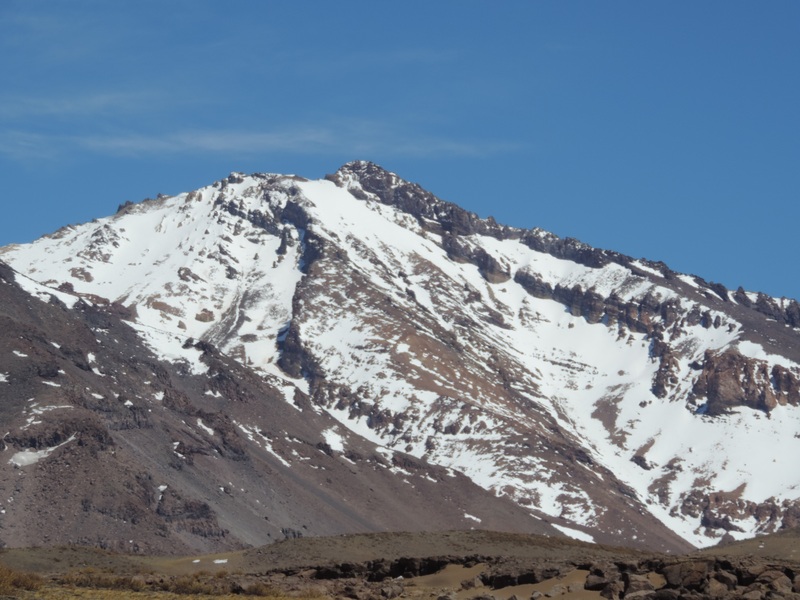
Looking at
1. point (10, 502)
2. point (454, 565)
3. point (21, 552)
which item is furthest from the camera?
point (10, 502)

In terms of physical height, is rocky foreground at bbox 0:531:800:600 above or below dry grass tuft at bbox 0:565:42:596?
above

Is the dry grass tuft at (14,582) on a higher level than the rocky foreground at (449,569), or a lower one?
lower

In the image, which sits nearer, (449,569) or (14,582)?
(14,582)

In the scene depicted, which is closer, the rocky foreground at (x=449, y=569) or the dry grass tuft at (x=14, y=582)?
the rocky foreground at (x=449, y=569)

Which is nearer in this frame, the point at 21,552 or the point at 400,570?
the point at 400,570

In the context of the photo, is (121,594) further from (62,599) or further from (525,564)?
(525,564)

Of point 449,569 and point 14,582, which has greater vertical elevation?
point 449,569

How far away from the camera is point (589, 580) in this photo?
189ft

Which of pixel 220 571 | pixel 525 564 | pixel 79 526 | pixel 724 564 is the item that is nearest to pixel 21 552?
pixel 220 571

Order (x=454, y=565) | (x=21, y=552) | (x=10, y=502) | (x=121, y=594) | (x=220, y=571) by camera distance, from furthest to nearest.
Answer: (x=10, y=502)
(x=21, y=552)
(x=220, y=571)
(x=454, y=565)
(x=121, y=594)

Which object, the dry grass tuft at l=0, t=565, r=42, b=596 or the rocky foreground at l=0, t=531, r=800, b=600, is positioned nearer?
the rocky foreground at l=0, t=531, r=800, b=600

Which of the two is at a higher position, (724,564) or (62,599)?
(724,564)

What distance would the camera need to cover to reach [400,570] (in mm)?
71062

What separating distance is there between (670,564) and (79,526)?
145m
